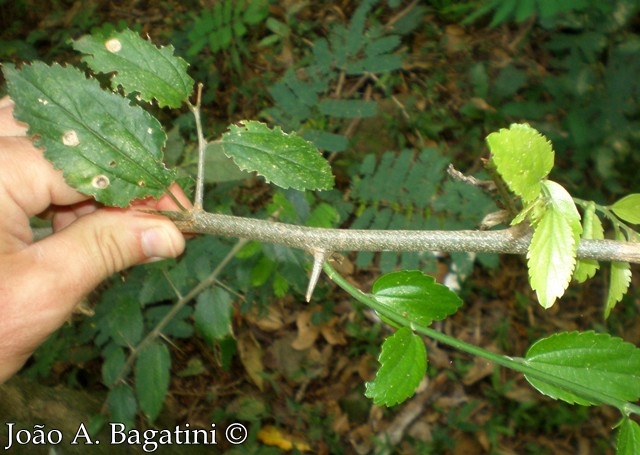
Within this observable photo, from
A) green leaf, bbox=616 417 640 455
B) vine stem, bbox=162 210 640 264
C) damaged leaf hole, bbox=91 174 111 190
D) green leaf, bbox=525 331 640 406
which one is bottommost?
green leaf, bbox=616 417 640 455

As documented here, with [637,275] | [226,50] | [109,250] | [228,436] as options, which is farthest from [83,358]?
[637,275]

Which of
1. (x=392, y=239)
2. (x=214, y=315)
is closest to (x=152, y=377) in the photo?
(x=214, y=315)

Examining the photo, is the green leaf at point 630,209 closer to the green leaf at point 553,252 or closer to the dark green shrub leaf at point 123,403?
the green leaf at point 553,252

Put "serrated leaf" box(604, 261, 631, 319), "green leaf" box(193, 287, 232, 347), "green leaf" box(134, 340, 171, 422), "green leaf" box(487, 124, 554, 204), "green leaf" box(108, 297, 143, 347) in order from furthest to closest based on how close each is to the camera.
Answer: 1. "green leaf" box(108, 297, 143, 347)
2. "green leaf" box(134, 340, 171, 422)
3. "green leaf" box(193, 287, 232, 347)
4. "serrated leaf" box(604, 261, 631, 319)
5. "green leaf" box(487, 124, 554, 204)

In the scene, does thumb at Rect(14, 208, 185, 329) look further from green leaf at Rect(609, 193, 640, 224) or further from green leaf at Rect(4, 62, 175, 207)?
green leaf at Rect(609, 193, 640, 224)

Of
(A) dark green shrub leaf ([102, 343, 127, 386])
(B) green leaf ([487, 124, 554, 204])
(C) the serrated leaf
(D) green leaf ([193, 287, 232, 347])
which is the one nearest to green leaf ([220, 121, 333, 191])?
Result: (B) green leaf ([487, 124, 554, 204])

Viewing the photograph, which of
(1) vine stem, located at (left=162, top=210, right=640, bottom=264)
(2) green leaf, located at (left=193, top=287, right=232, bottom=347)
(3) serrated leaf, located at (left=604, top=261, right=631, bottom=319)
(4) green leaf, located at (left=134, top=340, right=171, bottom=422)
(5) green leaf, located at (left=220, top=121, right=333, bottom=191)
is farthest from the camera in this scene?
(4) green leaf, located at (left=134, top=340, right=171, bottom=422)

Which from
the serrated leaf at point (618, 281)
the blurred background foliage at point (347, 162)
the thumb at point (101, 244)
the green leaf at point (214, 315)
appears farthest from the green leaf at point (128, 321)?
the serrated leaf at point (618, 281)
